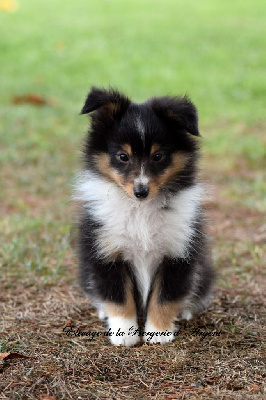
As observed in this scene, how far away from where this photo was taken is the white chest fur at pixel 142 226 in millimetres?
3963

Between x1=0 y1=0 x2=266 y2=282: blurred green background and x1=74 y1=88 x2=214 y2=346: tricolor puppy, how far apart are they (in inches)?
33.0

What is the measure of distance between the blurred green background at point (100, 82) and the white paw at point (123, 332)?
148 cm

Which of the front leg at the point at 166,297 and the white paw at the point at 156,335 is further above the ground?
the front leg at the point at 166,297

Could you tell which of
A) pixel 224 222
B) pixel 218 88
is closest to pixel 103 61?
pixel 218 88

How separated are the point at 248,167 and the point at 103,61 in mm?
8277

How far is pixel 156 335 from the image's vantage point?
410cm

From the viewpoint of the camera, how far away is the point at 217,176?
8.91 meters

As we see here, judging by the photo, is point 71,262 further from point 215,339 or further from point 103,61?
point 103,61

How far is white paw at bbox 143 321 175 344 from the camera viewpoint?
4.08 m

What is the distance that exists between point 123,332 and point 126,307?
0.18 metres

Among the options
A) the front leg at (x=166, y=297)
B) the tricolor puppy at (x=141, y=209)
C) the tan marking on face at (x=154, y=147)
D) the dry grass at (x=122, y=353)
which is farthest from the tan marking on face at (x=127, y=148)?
the dry grass at (x=122, y=353)

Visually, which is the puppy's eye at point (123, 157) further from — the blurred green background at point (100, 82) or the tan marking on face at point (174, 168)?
the blurred green background at point (100, 82)

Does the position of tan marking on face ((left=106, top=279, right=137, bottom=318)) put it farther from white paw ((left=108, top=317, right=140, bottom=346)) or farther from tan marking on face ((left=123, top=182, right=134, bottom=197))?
tan marking on face ((left=123, top=182, right=134, bottom=197))

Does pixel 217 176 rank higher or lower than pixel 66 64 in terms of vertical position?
lower
